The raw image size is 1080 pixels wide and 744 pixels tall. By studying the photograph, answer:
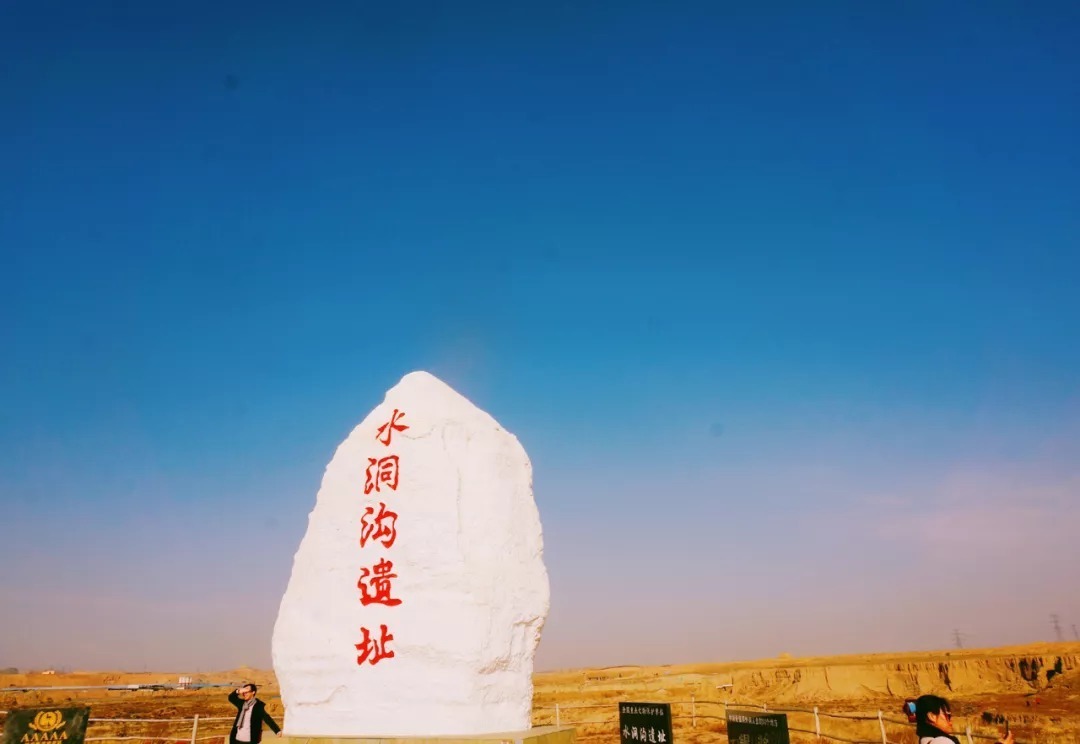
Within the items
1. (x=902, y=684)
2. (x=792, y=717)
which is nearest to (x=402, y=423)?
(x=792, y=717)

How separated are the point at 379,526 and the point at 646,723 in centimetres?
377

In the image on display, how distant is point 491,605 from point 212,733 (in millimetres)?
18737

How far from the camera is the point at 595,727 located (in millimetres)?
20703

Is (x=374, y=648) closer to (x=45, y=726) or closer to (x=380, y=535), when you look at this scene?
(x=380, y=535)

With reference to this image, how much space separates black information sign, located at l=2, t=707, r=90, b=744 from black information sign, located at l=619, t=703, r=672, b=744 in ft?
20.9

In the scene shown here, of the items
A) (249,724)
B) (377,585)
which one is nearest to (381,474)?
(377,585)

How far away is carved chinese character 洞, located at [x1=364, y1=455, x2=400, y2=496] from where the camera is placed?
7.81 meters

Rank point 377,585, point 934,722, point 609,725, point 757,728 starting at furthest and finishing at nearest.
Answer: point 609,725, point 377,585, point 757,728, point 934,722

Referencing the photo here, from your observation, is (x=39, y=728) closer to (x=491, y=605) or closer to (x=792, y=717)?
(x=491, y=605)

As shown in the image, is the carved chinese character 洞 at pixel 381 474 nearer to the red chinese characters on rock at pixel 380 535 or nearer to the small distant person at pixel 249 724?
the red chinese characters on rock at pixel 380 535

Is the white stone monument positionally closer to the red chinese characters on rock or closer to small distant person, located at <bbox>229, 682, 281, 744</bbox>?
the red chinese characters on rock

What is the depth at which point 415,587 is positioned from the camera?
731 centimetres

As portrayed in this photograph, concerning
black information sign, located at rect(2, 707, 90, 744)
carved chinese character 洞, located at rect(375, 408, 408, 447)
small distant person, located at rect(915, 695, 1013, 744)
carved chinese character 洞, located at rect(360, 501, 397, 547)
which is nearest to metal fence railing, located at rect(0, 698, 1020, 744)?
black information sign, located at rect(2, 707, 90, 744)

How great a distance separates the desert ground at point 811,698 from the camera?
20.4 meters
